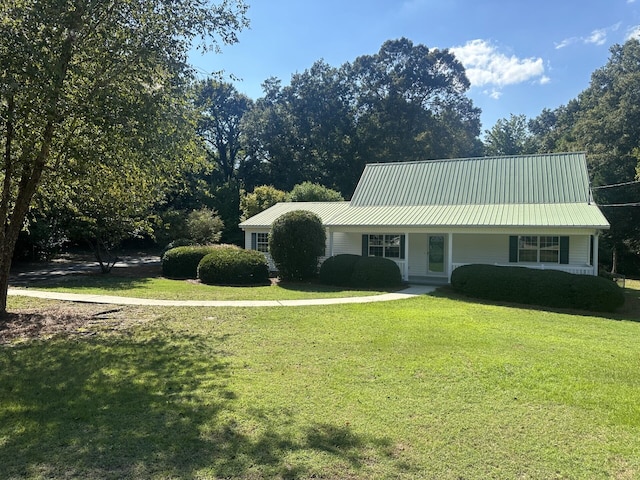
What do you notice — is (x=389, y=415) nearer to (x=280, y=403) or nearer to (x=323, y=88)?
(x=280, y=403)

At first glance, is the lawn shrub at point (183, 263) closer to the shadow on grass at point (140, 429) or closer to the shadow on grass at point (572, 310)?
the shadow on grass at point (572, 310)

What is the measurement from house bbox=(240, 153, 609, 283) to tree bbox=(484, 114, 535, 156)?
124 feet

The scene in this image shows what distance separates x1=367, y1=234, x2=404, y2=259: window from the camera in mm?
19297

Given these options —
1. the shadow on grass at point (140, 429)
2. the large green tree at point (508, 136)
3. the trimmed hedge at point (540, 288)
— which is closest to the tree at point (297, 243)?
the trimmed hedge at point (540, 288)

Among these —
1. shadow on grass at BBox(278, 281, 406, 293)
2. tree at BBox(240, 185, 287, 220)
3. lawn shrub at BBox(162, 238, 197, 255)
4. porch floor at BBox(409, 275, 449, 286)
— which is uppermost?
tree at BBox(240, 185, 287, 220)

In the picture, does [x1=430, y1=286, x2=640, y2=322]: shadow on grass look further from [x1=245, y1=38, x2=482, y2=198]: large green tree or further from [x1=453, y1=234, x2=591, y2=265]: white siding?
[x1=245, y1=38, x2=482, y2=198]: large green tree

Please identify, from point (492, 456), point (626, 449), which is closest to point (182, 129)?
point (492, 456)

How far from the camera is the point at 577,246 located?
54.6 feet

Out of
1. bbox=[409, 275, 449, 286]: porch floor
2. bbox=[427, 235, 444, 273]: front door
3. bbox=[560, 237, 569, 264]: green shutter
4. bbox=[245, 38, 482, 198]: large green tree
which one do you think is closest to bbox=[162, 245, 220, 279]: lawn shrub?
bbox=[409, 275, 449, 286]: porch floor

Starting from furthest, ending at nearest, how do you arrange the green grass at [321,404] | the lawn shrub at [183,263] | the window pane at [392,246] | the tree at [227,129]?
the tree at [227,129], the lawn shrub at [183,263], the window pane at [392,246], the green grass at [321,404]

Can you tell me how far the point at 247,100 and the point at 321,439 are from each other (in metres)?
54.3

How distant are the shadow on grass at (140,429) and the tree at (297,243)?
1100cm

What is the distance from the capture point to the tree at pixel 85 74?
285 inches

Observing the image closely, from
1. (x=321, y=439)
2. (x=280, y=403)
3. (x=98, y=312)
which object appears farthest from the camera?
(x=98, y=312)
